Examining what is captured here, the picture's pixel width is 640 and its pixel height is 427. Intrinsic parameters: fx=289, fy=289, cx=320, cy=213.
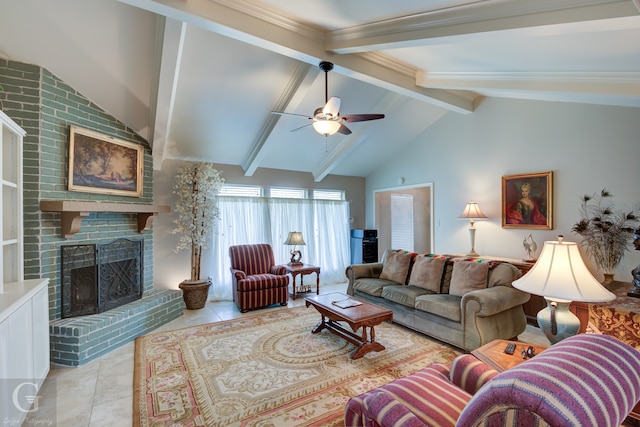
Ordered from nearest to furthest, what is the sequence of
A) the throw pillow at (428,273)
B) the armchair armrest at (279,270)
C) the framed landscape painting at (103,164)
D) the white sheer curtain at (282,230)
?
the framed landscape painting at (103,164)
the throw pillow at (428,273)
the armchair armrest at (279,270)
the white sheer curtain at (282,230)

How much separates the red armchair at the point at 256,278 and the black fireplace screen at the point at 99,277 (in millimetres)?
1351

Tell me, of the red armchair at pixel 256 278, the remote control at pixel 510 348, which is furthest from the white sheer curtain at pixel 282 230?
the remote control at pixel 510 348

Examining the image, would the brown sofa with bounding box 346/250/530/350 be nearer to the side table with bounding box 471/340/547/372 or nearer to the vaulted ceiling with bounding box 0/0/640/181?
the side table with bounding box 471/340/547/372

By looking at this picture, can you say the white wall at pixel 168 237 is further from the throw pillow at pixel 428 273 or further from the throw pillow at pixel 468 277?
the throw pillow at pixel 468 277

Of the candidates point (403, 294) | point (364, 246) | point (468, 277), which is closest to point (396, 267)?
point (403, 294)

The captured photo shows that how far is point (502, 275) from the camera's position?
3.35 m

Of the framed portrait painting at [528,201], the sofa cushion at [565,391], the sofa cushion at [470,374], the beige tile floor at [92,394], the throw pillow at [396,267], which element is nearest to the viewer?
the sofa cushion at [565,391]

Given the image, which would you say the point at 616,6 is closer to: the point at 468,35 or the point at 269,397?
the point at 468,35

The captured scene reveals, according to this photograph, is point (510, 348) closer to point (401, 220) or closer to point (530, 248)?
point (530, 248)

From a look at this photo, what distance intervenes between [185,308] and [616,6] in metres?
5.54

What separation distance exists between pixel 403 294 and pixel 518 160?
2.70 m

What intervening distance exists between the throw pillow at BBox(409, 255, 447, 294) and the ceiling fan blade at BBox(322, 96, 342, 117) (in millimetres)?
2369

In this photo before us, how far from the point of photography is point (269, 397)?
237cm

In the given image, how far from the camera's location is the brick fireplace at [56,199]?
2.88m
